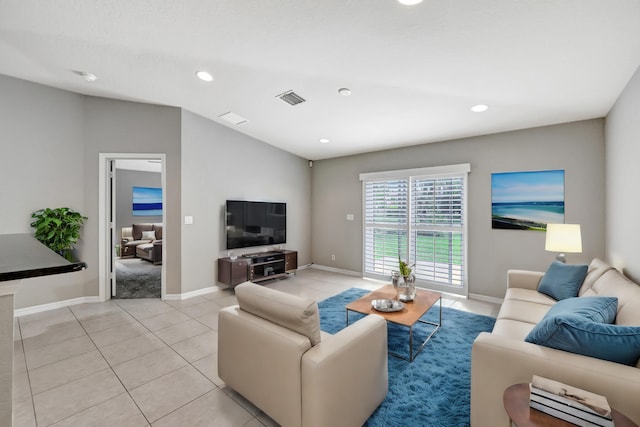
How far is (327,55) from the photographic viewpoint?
2.46 m

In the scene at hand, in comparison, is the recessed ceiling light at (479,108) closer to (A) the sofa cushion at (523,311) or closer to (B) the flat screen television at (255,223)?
(A) the sofa cushion at (523,311)

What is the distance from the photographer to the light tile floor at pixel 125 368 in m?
1.83

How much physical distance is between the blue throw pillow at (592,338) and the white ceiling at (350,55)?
1.83 m

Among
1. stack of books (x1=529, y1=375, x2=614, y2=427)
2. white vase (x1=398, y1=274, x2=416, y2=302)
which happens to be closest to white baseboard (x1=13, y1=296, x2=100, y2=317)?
white vase (x1=398, y1=274, x2=416, y2=302)

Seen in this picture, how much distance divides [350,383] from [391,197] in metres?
3.83

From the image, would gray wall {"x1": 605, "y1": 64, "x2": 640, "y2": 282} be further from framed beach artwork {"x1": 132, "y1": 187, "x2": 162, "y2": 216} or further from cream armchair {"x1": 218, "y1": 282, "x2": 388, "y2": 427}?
framed beach artwork {"x1": 132, "y1": 187, "x2": 162, "y2": 216}

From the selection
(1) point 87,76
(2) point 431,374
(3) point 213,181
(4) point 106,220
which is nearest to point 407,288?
(2) point 431,374

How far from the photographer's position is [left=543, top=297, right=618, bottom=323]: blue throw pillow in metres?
1.55

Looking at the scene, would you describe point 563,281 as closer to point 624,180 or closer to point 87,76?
point 624,180

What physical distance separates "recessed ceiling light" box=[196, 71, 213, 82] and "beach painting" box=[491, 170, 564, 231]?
12.9ft

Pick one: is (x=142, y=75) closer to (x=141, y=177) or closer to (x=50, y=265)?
(x=50, y=265)

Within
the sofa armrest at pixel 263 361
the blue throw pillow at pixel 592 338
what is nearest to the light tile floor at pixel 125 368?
the sofa armrest at pixel 263 361

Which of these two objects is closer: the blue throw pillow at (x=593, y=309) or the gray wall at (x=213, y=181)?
the blue throw pillow at (x=593, y=309)

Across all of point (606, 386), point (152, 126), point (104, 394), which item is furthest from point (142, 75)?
point (606, 386)
